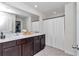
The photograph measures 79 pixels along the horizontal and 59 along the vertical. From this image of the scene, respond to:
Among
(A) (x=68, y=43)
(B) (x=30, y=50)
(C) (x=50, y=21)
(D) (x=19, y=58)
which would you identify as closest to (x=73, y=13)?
(A) (x=68, y=43)

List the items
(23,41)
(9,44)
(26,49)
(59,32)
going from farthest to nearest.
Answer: (59,32), (26,49), (23,41), (9,44)

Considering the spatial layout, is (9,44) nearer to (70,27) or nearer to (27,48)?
(27,48)

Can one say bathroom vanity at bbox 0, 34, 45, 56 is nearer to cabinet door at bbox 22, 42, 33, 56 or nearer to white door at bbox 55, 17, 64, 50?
cabinet door at bbox 22, 42, 33, 56

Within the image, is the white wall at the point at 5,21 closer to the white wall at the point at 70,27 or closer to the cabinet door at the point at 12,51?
the cabinet door at the point at 12,51

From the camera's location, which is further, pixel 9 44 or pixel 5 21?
pixel 5 21

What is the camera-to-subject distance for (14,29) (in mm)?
3047

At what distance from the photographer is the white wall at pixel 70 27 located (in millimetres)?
3306

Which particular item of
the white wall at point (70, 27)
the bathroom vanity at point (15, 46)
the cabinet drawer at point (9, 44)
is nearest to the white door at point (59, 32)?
the white wall at point (70, 27)

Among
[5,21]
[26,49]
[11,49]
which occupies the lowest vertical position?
[26,49]

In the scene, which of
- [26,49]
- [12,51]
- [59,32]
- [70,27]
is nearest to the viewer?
[12,51]

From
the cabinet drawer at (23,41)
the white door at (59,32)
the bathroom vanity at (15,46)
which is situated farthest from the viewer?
the white door at (59,32)

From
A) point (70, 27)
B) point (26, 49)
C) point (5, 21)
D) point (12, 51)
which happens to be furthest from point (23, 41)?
point (70, 27)

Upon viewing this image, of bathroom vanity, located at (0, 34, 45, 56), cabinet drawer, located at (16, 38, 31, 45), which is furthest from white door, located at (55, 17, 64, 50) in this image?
cabinet drawer, located at (16, 38, 31, 45)

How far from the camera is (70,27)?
11.3ft
